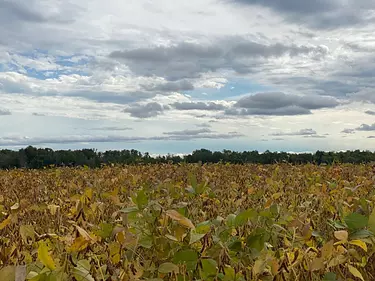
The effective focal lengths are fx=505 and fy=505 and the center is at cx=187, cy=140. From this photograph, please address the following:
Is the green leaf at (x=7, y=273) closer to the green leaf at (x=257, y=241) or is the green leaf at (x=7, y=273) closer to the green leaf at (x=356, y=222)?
the green leaf at (x=257, y=241)

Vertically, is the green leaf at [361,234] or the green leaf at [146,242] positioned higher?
the green leaf at [361,234]

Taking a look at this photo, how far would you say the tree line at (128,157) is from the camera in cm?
1448

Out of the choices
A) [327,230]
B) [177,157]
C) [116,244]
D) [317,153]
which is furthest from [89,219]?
[317,153]

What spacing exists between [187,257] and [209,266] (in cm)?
12

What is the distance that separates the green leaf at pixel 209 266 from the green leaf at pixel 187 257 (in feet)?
0.28

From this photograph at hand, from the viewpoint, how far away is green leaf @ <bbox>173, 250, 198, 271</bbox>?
6.55ft

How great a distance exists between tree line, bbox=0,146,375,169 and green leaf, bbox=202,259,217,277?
478 inches

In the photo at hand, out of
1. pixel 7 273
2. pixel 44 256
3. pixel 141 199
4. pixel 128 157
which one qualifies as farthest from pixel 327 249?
pixel 128 157

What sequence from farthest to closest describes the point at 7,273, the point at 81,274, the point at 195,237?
the point at 195,237 → the point at 81,274 → the point at 7,273

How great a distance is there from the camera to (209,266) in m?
1.91

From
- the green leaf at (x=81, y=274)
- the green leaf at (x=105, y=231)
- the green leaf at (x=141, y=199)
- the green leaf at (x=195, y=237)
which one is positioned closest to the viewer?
the green leaf at (x=81, y=274)

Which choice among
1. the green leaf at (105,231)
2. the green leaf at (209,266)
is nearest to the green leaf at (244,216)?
the green leaf at (209,266)

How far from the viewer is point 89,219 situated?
132 inches

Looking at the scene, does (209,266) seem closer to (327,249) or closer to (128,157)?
(327,249)
